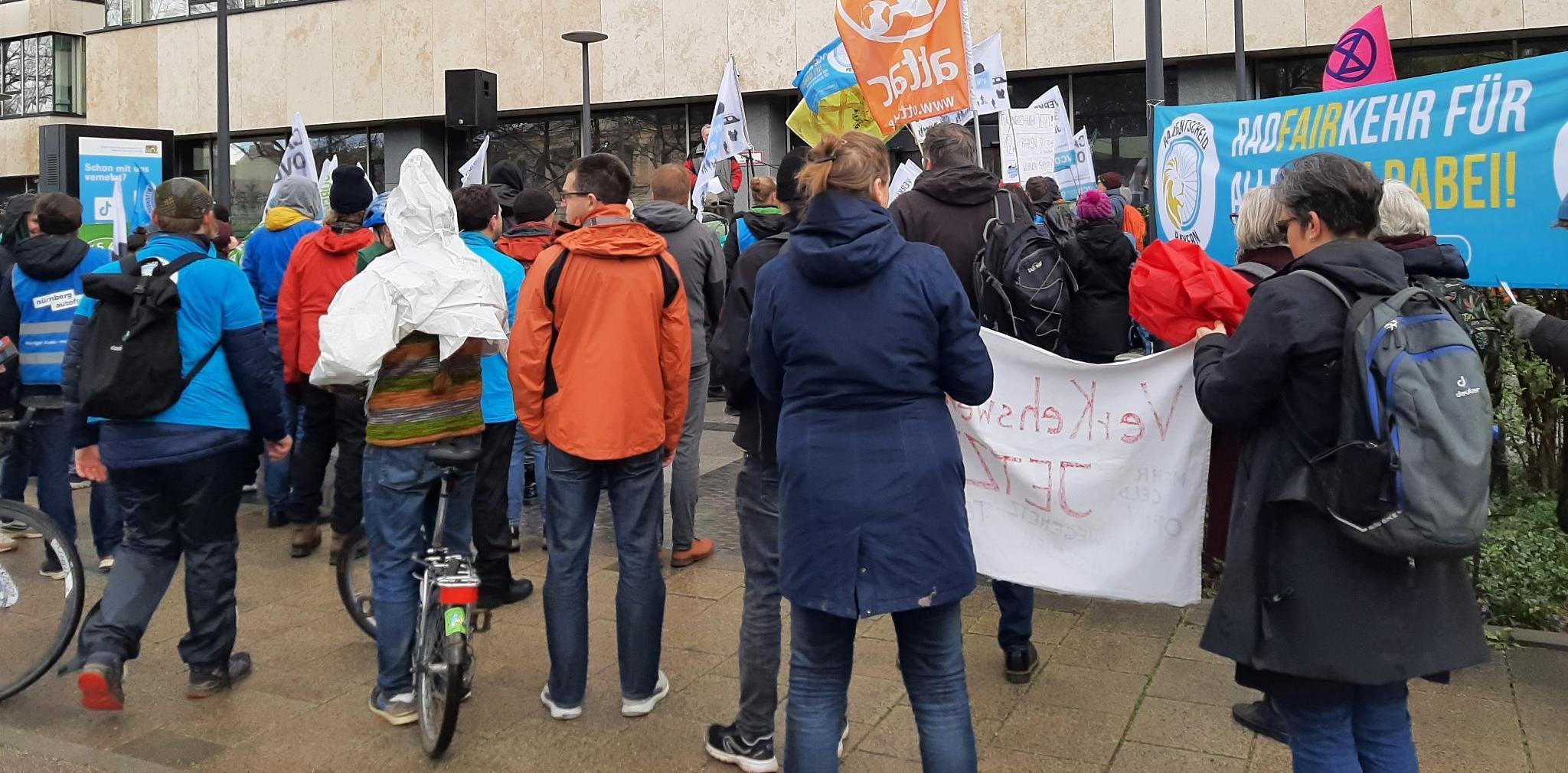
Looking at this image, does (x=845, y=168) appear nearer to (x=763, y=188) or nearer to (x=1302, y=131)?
(x=1302, y=131)

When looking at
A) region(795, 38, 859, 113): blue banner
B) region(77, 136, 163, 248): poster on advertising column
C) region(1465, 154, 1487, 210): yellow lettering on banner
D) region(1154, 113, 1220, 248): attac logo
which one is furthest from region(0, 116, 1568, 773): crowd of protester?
region(77, 136, 163, 248): poster on advertising column

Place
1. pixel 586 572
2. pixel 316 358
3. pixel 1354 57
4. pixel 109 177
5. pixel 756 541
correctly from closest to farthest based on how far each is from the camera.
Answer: pixel 756 541 → pixel 586 572 → pixel 316 358 → pixel 1354 57 → pixel 109 177

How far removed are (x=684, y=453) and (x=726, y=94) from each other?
713cm

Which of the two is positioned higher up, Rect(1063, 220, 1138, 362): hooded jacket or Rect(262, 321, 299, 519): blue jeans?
Rect(1063, 220, 1138, 362): hooded jacket

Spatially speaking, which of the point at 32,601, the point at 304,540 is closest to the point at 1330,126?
the point at 304,540

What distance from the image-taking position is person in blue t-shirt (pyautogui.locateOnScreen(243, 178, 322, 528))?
7.69m

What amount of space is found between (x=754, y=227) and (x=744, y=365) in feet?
3.68

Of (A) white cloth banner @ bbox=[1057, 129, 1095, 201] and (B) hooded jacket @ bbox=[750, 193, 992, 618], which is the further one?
(A) white cloth banner @ bbox=[1057, 129, 1095, 201]

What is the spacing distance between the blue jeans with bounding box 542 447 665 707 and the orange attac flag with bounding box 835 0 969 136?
10.6ft

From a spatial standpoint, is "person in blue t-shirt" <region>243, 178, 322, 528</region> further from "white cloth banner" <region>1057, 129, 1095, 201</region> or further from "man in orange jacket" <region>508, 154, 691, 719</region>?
"white cloth banner" <region>1057, 129, 1095, 201</region>

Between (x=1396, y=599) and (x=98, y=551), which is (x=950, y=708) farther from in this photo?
(x=98, y=551)

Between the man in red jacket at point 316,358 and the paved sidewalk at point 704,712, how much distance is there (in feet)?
3.70

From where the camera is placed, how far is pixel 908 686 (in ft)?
11.0

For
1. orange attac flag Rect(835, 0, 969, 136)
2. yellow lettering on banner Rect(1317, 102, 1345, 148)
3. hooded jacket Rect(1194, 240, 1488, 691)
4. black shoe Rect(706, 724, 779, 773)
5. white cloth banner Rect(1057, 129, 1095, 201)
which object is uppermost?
white cloth banner Rect(1057, 129, 1095, 201)
